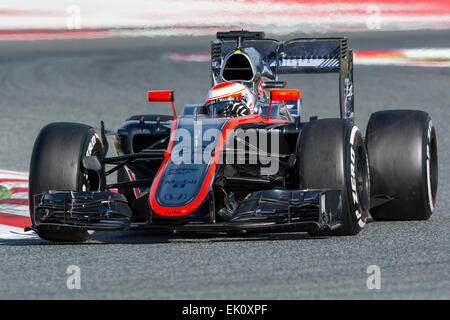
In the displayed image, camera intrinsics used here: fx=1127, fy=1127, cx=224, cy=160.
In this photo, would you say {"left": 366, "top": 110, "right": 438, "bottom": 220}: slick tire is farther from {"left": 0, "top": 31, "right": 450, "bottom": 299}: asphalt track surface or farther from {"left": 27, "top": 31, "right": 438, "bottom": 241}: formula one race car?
{"left": 0, "top": 31, "right": 450, "bottom": 299}: asphalt track surface

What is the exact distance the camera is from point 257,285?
6.62 m

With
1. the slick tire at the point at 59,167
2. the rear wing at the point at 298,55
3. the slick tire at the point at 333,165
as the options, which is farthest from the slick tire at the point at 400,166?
the slick tire at the point at 59,167

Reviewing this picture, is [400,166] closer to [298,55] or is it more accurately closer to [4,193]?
[298,55]

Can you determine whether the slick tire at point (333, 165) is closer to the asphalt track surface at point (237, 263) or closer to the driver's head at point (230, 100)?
the asphalt track surface at point (237, 263)

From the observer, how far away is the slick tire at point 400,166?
941 cm

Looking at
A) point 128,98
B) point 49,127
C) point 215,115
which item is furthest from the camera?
point 128,98

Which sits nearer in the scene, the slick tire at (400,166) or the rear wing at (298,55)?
the slick tire at (400,166)

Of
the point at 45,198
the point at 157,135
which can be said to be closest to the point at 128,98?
the point at 157,135

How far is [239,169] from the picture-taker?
358 inches

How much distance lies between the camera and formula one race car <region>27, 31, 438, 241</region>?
319 inches

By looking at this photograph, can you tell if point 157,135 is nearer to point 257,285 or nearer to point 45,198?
point 45,198

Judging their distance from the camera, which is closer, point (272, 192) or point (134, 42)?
point (272, 192)

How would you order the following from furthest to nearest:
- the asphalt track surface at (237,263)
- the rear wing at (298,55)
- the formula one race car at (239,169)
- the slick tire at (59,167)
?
1. the rear wing at (298,55)
2. the slick tire at (59,167)
3. the formula one race car at (239,169)
4. the asphalt track surface at (237,263)

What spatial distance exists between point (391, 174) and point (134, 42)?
58.4 ft
